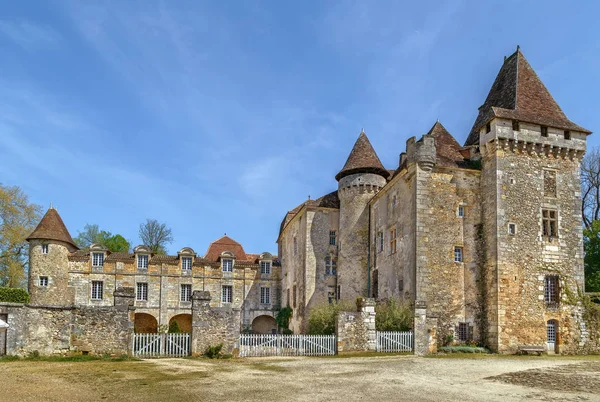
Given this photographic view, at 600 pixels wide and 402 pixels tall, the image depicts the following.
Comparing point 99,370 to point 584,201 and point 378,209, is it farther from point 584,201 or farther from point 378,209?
point 584,201

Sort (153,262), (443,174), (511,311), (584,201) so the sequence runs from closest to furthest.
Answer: (511,311)
(443,174)
(584,201)
(153,262)

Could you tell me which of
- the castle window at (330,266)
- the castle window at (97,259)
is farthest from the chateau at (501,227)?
the castle window at (97,259)

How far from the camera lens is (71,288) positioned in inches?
1602

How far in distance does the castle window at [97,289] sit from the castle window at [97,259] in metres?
1.28

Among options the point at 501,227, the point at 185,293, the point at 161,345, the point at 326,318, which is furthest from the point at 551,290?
the point at 185,293

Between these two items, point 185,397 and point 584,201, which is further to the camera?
point 584,201

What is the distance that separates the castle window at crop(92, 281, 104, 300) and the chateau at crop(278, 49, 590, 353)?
22082mm

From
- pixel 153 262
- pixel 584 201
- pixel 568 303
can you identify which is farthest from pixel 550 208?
pixel 153 262

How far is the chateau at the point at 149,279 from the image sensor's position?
39469mm

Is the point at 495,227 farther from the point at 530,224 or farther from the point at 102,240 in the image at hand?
the point at 102,240

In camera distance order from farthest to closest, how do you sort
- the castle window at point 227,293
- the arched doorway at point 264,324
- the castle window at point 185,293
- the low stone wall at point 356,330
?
the arched doorway at point 264,324 → the castle window at point 227,293 → the castle window at point 185,293 → the low stone wall at point 356,330

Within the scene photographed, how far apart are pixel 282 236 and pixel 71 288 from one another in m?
15.9

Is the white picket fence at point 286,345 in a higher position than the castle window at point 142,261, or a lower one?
lower

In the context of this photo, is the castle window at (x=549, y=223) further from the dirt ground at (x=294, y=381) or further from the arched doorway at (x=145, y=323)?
the arched doorway at (x=145, y=323)
